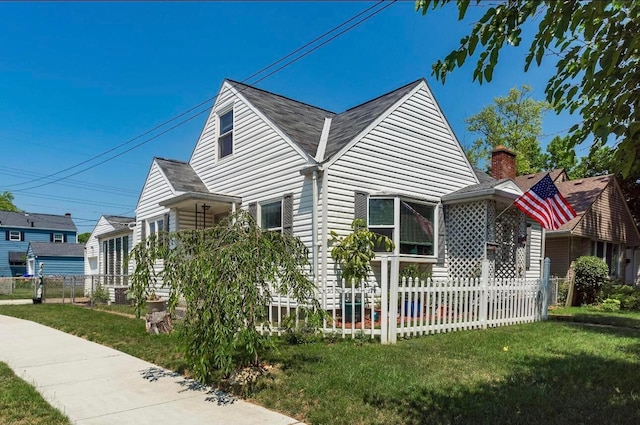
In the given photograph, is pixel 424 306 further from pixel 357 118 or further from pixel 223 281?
pixel 357 118

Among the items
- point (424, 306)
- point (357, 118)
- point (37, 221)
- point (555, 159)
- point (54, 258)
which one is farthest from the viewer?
point (37, 221)

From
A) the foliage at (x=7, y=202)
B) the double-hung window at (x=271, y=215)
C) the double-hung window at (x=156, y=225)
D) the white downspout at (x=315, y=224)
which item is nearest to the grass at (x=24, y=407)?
the white downspout at (x=315, y=224)

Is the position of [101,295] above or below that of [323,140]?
below

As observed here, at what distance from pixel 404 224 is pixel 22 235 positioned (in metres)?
42.8

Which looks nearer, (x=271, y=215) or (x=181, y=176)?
(x=271, y=215)

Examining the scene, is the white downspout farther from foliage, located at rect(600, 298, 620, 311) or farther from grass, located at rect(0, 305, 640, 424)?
foliage, located at rect(600, 298, 620, 311)

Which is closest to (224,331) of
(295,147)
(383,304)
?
(383,304)

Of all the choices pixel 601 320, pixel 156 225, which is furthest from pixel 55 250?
pixel 601 320

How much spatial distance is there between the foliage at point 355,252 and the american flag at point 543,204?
3.62m

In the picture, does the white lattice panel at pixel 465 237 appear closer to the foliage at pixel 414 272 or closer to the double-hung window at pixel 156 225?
the foliage at pixel 414 272

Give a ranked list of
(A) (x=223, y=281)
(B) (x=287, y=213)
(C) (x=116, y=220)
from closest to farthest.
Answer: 1. (A) (x=223, y=281)
2. (B) (x=287, y=213)
3. (C) (x=116, y=220)

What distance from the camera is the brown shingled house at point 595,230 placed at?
18.6 m

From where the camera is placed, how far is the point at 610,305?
14305 mm

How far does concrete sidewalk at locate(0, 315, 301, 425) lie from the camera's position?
13.9 ft
